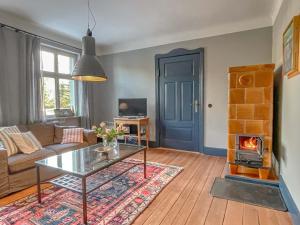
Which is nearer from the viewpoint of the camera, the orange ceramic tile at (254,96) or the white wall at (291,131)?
the white wall at (291,131)

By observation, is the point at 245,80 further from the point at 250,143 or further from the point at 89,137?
the point at 89,137

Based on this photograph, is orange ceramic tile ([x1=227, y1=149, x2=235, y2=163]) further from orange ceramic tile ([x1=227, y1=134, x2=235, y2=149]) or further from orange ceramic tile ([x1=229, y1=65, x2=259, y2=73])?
orange ceramic tile ([x1=229, y1=65, x2=259, y2=73])

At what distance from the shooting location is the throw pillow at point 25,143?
2773 mm

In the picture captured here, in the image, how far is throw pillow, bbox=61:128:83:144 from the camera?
3488 mm

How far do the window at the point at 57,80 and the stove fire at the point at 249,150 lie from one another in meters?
3.70

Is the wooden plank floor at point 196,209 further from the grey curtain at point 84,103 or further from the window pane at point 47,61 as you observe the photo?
the window pane at point 47,61

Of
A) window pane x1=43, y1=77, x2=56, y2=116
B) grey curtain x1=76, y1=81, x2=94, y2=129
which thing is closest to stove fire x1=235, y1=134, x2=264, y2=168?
grey curtain x1=76, y1=81, x2=94, y2=129

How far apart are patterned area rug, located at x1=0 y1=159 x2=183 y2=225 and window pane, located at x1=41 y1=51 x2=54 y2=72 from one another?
8.71 ft

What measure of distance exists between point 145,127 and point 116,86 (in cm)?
140

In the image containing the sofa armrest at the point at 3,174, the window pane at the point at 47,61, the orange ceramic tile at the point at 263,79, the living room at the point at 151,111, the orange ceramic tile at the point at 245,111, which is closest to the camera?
the living room at the point at 151,111

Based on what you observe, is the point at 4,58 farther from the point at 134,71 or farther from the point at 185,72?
the point at 185,72

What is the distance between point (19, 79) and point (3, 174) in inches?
73.1

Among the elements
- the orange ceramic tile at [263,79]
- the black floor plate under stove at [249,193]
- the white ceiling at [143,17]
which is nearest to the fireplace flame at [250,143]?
the black floor plate under stove at [249,193]

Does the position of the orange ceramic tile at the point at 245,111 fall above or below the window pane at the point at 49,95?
below
